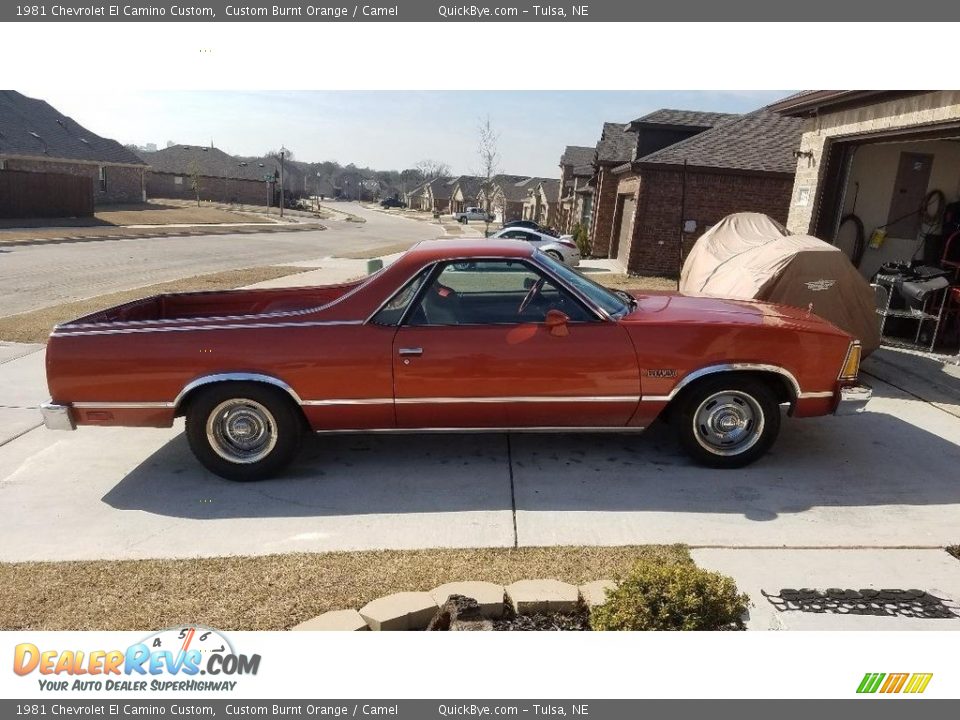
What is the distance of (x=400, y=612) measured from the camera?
2.98 m

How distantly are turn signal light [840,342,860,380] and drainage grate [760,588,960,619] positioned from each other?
1.80 metres

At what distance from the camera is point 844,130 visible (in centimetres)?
954

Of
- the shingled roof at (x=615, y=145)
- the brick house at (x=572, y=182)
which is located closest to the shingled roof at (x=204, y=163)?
the brick house at (x=572, y=182)

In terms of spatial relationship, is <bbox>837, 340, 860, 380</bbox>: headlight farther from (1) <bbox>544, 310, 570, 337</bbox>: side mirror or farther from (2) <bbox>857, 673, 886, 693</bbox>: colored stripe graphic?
(2) <bbox>857, 673, 886, 693</bbox>: colored stripe graphic

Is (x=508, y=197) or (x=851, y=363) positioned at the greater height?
(x=508, y=197)

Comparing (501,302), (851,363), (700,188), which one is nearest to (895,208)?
(700,188)

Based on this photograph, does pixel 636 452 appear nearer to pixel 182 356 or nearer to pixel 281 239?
pixel 182 356

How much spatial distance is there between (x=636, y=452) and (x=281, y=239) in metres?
31.5

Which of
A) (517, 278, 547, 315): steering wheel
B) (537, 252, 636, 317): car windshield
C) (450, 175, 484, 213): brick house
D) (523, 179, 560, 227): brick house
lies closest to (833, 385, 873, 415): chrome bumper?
(537, 252, 636, 317): car windshield

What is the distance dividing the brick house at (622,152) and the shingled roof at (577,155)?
1375cm

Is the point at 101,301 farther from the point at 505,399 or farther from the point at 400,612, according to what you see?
the point at 400,612

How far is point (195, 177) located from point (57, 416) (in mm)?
70567

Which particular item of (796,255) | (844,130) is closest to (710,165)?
(844,130)

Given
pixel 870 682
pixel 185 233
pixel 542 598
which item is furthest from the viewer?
pixel 185 233
